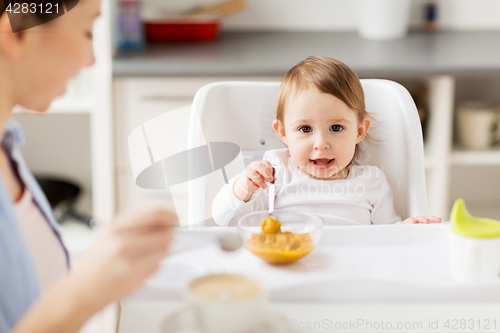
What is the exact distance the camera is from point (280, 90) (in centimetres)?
47

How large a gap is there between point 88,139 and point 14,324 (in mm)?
890

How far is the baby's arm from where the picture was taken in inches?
17.2

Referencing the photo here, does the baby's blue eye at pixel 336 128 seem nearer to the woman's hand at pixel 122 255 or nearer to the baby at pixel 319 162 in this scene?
the baby at pixel 319 162

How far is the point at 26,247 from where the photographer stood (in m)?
0.22

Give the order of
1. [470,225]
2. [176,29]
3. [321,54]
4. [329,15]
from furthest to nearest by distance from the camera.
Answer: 1. [329,15]
2. [176,29]
3. [321,54]
4. [470,225]

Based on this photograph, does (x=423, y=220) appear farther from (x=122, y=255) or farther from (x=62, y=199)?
(x=62, y=199)

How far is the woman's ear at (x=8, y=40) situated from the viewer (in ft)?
0.67

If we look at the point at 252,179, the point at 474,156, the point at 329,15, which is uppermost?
the point at 329,15

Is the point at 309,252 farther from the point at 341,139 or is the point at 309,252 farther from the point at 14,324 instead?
the point at 14,324

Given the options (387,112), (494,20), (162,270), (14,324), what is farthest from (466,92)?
(14,324)

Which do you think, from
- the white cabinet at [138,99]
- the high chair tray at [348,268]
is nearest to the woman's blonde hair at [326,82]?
the high chair tray at [348,268]

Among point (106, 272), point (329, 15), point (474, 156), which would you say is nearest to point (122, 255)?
point (106, 272)

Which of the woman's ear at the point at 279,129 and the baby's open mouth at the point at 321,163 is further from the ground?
the woman's ear at the point at 279,129

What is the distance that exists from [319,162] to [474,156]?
48cm
